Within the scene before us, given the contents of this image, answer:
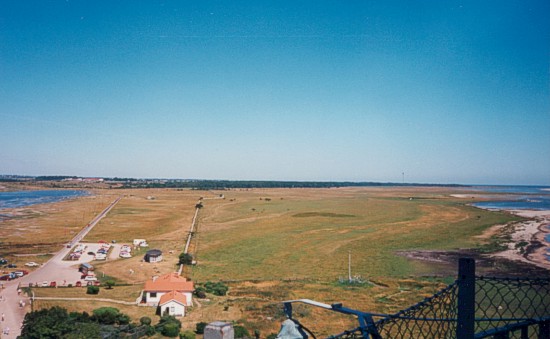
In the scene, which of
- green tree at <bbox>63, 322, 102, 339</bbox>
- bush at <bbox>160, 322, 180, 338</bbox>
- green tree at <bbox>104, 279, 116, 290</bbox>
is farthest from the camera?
green tree at <bbox>104, 279, 116, 290</bbox>

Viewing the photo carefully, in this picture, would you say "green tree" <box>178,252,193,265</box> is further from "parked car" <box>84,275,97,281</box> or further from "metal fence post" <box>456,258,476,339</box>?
"metal fence post" <box>456,258,476,339</box>

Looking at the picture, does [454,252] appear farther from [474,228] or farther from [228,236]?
[228,236]

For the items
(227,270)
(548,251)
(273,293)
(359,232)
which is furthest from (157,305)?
(548,251)

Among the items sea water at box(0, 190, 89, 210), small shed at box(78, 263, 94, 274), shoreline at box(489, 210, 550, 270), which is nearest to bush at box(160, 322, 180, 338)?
small shed at box(78, 263, 94, 274)

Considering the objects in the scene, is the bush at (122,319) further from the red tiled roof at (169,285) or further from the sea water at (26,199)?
the sea water at (26,199)

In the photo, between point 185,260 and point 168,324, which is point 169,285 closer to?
point 168,324

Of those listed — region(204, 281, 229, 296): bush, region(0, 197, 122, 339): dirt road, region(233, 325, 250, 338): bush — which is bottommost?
region(0, 197, 122, 339): dirt road
